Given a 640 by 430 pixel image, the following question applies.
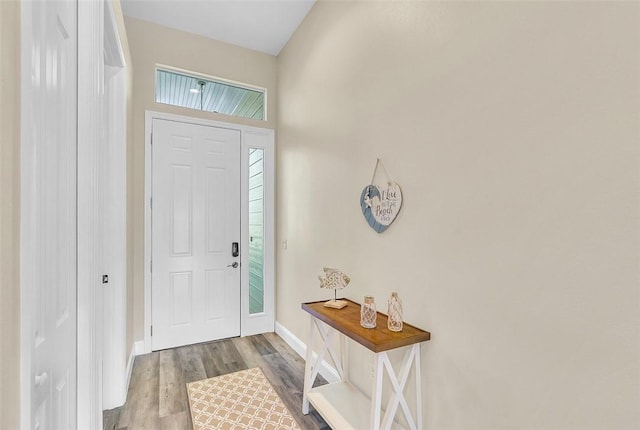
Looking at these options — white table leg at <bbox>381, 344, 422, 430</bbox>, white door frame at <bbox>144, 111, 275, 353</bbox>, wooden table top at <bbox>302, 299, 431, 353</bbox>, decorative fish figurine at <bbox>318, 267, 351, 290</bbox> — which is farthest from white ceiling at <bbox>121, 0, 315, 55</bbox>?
white table leg at <bbox>381, 344, 422, 430</bbox>

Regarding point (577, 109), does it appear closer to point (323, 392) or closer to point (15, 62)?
point (15, 62)

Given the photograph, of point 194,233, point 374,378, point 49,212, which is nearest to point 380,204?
point 374,378

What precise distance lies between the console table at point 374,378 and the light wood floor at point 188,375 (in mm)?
202

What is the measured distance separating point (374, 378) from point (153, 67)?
130 inches

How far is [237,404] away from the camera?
220 cm

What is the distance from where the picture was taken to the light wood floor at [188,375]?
2.04 meters

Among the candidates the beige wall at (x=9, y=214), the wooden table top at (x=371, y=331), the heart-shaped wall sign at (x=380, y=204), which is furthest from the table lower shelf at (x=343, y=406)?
the beige wall at (x=9, y=214)

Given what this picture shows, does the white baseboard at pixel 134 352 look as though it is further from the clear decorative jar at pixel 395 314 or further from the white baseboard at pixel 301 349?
the clear decorative jar at pixel 395 314

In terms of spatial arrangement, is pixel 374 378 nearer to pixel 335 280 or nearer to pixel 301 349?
pixel 335 280

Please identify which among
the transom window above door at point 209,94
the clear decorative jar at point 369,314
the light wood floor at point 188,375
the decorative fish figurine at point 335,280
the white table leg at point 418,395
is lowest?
the light wood floor at point 188,375

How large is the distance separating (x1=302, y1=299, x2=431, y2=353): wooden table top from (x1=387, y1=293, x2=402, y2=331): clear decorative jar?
27 millimetres

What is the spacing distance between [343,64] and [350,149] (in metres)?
0.66

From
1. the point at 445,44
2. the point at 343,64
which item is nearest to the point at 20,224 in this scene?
the point at 445,44

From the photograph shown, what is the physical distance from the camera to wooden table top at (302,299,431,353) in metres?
1.49
